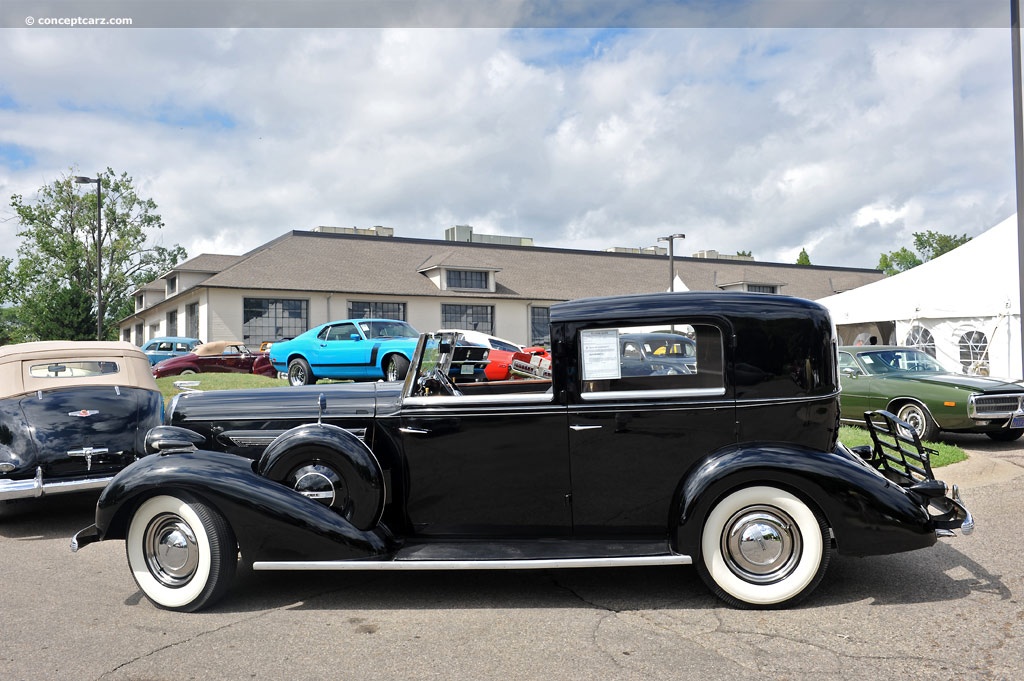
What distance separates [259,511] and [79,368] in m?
4.24

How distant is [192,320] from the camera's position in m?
34.4

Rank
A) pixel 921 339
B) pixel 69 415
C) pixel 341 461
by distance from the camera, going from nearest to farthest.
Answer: pixel 341 461, pixel 69 415, pixel 921 339

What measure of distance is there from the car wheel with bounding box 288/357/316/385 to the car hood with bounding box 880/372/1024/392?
1131 centimetres

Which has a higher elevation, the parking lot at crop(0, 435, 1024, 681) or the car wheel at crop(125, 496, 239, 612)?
the car wheel at crop(125, 496, 239, 612)

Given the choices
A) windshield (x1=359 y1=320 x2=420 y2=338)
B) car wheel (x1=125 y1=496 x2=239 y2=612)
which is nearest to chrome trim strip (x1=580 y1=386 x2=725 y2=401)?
car wheel (x1=125 y1=496 x2=239 y2=612)

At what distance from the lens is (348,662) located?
3.58 metres

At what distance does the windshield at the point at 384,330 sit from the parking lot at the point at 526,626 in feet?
34.4

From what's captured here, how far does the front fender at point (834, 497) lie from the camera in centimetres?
416

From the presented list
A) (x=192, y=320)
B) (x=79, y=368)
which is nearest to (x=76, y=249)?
(x=192, y=320)

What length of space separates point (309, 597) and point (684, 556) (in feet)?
7.61

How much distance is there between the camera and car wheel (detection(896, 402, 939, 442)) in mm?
10070

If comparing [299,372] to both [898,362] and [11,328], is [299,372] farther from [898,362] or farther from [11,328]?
[11,328]

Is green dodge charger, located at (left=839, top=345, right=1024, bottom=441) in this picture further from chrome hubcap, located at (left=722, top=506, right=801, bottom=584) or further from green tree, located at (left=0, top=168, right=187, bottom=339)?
green tree, located at (left=0, top=168, right=187, bottom=339)

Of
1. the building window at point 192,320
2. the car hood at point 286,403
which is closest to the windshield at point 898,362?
the car hood at point 286,403
